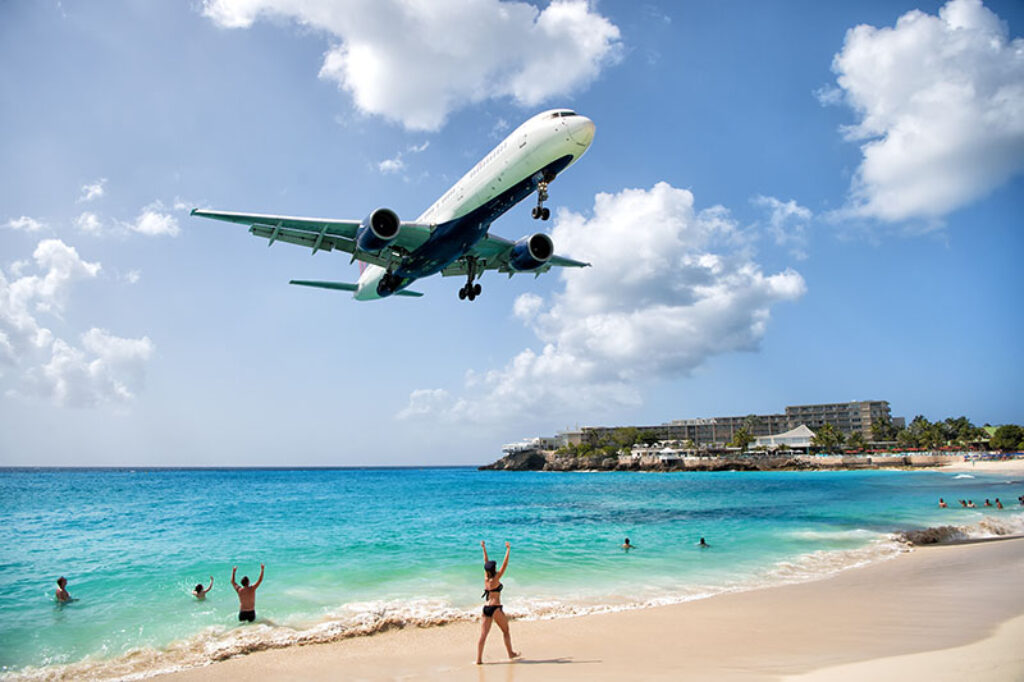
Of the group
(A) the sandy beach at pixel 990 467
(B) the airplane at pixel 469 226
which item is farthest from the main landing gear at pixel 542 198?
(A) the sandy beach at pixel 990 467

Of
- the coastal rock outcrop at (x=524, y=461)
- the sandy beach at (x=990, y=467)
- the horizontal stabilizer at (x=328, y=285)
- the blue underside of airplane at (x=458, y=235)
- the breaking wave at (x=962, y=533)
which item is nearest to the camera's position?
the blue underside of airplane at (x=458, y=235)

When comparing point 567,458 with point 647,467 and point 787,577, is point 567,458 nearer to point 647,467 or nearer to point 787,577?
point 647,467

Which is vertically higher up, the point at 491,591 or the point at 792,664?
the point at 491,591

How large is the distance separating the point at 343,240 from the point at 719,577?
758 inches

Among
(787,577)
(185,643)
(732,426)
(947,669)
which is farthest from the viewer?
(732,426)

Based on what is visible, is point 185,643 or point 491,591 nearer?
point 491,591

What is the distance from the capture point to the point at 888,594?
42.5 ft

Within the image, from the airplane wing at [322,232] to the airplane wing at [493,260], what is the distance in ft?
8.41

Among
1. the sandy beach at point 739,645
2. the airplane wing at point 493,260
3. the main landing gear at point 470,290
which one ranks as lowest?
the sandy beach at point 739,645

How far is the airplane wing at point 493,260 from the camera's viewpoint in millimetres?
25578

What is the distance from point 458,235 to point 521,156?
4.79m

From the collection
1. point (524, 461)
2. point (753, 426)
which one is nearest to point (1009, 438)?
point (753, 426)

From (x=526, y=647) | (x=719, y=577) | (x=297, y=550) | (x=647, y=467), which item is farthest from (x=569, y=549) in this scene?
(x=647, y=467)

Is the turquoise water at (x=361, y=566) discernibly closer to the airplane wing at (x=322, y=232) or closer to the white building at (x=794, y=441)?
the airplane wing at (x=322, y=232)
